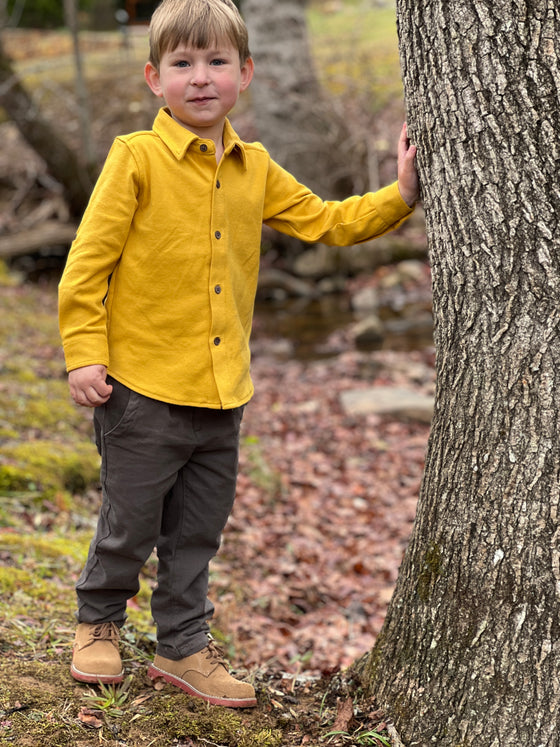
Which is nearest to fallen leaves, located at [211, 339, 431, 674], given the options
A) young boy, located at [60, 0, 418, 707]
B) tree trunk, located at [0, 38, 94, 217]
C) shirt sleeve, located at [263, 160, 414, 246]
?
young boy, located at [60, 0, 418, 707]

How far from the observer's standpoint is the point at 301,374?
8.70 metres

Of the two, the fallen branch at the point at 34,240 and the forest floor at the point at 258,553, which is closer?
the forest floor at the point at 258,553

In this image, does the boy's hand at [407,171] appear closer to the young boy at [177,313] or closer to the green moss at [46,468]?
the young boy at [177,313]

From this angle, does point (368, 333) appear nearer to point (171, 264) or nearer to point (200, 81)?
point (171, 264)

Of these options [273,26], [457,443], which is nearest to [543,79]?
[457,443]

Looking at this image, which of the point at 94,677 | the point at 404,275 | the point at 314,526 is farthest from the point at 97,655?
the point at 404,275

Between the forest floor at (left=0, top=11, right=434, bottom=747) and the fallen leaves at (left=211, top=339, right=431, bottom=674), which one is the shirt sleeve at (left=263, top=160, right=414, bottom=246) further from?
the fallen leaves at (left=211, top=339, right=431, bottom=674)

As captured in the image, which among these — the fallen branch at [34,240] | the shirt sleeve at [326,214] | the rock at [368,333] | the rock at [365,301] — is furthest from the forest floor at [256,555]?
the fallen branch at [34,240]

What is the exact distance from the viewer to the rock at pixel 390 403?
7063mm

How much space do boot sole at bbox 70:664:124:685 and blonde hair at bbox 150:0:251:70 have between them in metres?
2.03

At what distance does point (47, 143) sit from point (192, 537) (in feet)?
32.7

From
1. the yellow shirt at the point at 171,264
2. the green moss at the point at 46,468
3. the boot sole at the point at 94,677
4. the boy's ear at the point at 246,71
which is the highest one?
the boy's ear at the point at 246,71

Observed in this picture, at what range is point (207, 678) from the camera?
275 cm

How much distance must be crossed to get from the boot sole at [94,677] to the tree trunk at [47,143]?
9.82 m
